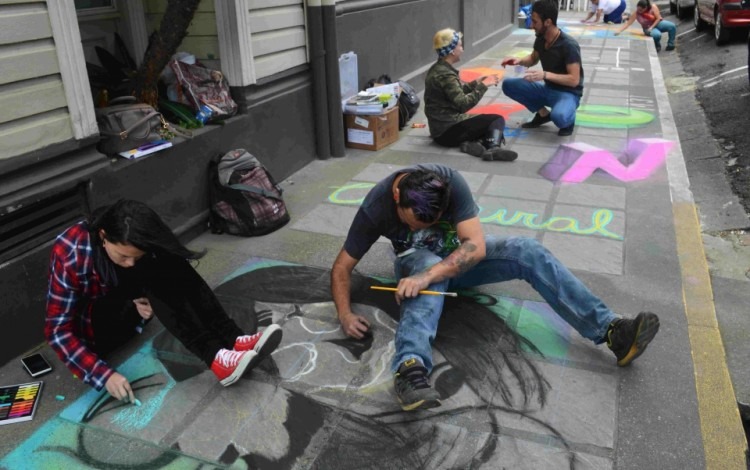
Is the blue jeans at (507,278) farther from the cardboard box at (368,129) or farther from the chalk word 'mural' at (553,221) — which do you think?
the cardboard box at (368,129)

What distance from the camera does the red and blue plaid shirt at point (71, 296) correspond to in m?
2.56

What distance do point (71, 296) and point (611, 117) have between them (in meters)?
6.57

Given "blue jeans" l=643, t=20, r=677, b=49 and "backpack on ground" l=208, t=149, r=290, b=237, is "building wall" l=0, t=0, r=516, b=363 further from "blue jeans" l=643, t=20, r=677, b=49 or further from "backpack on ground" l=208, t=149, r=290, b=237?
"blue jeans" l=643, t=20, r=677, b=49

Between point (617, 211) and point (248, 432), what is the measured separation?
3372 millimetres

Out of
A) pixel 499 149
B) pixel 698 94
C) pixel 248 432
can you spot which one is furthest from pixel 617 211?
pixel 698 94

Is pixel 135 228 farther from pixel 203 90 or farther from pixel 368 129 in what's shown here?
pixel 368 129

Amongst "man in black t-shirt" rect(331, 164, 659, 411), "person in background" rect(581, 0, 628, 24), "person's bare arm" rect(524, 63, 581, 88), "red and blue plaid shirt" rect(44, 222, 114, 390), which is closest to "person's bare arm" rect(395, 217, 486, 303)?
"man in black t-shirt" rect(331, 164, 659, 411)

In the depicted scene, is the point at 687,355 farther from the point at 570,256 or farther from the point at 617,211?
the point at 617,211

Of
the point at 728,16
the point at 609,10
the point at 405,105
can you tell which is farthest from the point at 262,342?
the point at 609,10

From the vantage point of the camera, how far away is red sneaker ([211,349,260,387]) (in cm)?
272

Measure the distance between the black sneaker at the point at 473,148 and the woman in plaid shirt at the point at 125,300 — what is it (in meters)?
3.78

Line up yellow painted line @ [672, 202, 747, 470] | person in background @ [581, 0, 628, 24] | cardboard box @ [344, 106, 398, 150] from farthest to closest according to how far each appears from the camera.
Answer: person in background @ [581, 0, 628, 24] → cardboard box @ [344, 106, 398, 150] → yellow painted line @ [672, 202, 747, 470]

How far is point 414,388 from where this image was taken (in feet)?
8.38

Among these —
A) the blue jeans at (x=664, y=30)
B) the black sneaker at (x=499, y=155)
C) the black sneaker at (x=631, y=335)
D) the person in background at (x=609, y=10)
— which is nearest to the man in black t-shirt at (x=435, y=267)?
the black sneaker at (x=631, y=335)
